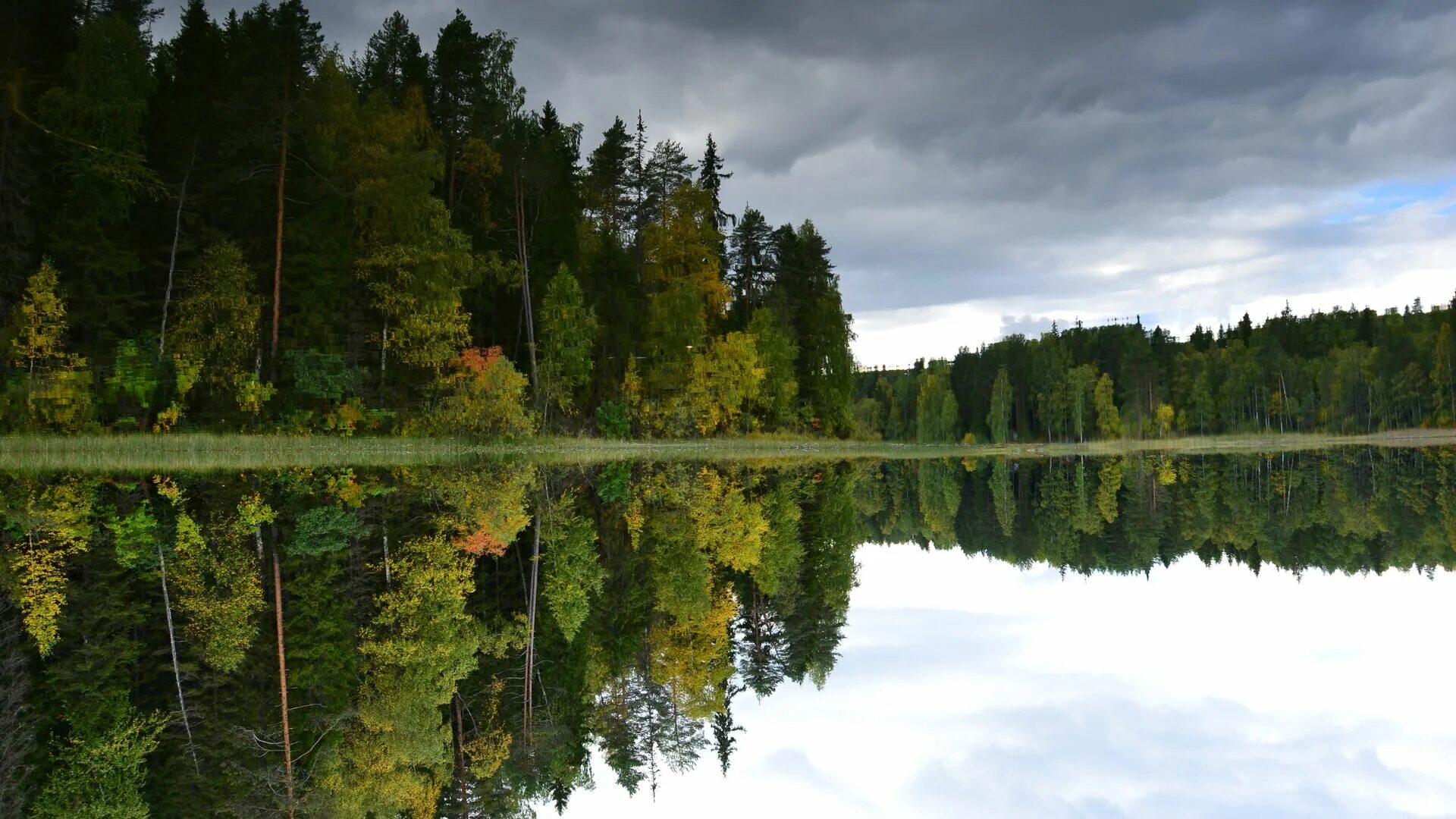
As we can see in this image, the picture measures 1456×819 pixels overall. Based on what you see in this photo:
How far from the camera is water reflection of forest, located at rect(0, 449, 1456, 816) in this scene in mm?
7023

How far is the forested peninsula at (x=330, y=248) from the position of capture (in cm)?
2920

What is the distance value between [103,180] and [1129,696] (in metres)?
32.6

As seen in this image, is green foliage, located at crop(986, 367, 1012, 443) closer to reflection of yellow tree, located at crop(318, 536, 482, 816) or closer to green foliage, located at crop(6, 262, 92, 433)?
green foliage, located at crop(6, 262, 92, 433)

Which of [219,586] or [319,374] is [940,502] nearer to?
[219,586]

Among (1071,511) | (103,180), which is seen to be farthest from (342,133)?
(1071,511)

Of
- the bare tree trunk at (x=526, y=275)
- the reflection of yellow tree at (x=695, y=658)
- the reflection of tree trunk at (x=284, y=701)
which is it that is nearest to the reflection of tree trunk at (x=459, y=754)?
the reflection of tree trunk at (x=284, y=701)

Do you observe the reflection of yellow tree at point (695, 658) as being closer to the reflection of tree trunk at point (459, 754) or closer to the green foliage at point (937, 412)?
the reflection of tree trunk at point (459, 754)

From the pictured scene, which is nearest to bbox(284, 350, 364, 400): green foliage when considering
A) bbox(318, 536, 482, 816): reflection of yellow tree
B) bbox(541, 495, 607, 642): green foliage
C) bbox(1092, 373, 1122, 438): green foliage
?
bbox(541, 495, 607, 642): green foliage

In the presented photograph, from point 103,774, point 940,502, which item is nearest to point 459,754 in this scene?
point 103,774

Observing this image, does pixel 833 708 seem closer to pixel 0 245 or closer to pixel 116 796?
pixel 116 796

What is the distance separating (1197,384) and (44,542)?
403 feet

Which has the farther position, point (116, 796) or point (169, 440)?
point (169, 440)

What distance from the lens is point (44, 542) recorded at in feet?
43.5

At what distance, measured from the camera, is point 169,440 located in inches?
1107
